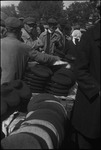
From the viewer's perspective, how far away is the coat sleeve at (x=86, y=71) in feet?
9.16

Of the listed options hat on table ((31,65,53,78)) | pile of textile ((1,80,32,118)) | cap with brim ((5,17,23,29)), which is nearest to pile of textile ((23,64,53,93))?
hat on table ((31,65,53,78))

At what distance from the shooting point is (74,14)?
47.7 metres

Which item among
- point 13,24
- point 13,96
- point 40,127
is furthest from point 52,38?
point 40,127

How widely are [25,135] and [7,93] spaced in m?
0.98

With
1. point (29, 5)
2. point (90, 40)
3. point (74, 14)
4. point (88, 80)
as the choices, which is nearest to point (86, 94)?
point (88, 80)

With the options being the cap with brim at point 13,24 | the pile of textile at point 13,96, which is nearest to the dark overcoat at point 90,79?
the pile of textile at point 13,96

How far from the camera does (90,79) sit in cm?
282

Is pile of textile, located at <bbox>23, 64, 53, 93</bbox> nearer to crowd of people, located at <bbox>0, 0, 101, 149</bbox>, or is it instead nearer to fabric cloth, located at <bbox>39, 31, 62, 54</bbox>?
crowd of people, located at <bbox>0, 0, 101, 149</bbox>

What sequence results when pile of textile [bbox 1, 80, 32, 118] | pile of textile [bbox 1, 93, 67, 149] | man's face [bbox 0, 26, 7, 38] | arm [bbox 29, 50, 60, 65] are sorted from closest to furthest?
pile of textile [bbox 1, 93, 67, 149]
pile of textile [bbox 1, 80, 32, 118]
arm [bbox 29, 50, 60, 65]
man's face [bbox 0, 26, 7, 38]

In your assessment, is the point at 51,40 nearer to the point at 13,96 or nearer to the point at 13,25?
the point at 13,25

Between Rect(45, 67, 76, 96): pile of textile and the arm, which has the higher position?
the arm

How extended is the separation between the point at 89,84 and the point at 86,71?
13 centimetres

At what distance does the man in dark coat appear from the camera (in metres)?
2.78

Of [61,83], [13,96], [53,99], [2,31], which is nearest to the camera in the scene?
[13,96]
